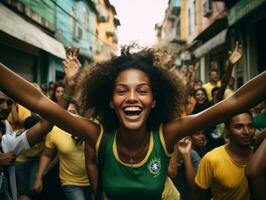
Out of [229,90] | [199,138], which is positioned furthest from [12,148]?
[229,90]

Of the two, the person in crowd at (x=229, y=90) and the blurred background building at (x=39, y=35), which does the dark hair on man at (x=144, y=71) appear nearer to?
the blurred background building at (x=39, y=35)

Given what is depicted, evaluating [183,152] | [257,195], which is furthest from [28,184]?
[257,195]

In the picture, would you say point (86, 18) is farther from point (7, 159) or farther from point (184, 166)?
point (7, 159)

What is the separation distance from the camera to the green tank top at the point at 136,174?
2.64m

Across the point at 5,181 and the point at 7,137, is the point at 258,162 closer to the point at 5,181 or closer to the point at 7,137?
the point at 5,181

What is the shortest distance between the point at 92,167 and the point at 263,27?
28.6 feet

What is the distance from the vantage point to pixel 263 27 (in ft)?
37.1

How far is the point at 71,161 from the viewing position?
4.69 m

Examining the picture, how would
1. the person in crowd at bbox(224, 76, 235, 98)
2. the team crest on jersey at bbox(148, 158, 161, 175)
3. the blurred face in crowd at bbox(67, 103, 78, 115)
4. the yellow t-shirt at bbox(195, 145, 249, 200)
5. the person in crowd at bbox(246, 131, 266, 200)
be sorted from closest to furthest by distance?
the person in crowd at bbox(246, 131, 266, 200), the team crest on jersey at bbox(148, 158, 161, 175), the yellow t-shirt at bbox(195, 145, 249, 200), the blurred face in crowd at bbox(67, 103, 78, 115), the person in crowd at bbox(224, 76, 235, 98)

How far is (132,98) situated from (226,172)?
1026mm

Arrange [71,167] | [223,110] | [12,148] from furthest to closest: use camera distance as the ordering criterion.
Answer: [71,167], [12,148], [223,110]

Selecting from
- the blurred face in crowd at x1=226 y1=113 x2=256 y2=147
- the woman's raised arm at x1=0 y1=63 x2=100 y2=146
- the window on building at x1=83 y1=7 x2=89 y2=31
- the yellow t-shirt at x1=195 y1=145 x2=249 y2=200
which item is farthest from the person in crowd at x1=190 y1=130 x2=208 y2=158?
the window on building at x1=83 y1=7 x2=89 y2=31

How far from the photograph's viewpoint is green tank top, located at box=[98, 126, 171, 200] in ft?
8.65

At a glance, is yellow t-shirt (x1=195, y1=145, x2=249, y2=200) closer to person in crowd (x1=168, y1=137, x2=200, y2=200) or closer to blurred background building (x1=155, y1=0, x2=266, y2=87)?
person in crowd (x1=168, y1=137, x2=200, y2=200)
